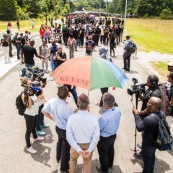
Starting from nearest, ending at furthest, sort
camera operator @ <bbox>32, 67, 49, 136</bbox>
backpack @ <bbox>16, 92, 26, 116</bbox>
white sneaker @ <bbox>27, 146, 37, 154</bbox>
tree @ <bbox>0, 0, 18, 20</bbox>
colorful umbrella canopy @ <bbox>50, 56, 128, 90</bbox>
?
1. colorful umbrella canopy @ <bbox>50, 56, 128, 90</bbox>
2. backpack @ <bbox>16, 92, 26, 116</bbox>
3. white sneaker @ <bbox>27, 146, 37, 154</bbox>
4. camera operator @ <bbox>32, 67, 49, 136</bbox>
5. tree @ <bbox>0, 0, 18, 20</bbox>

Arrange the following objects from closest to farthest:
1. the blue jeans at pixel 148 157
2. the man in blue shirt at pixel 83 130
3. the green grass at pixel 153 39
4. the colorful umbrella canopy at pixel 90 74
→ 1. the man in blue shirt at pixel 83 130
2. the blue jeans at pixel 148 157
3. the colorful umbrella canopy at pixel 90 74
4. the green grass at pixel 153 39

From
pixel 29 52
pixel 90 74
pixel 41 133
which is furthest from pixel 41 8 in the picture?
pixel 90 74

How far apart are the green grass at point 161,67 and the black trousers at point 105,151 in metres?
9.62

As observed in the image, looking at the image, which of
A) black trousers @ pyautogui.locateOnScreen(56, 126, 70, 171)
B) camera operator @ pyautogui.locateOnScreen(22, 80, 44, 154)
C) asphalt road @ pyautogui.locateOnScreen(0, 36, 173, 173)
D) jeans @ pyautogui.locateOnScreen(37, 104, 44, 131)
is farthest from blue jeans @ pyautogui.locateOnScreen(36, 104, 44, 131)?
black trousers @ pyautogui.locateOnScreen(56, 126, 70, 171)

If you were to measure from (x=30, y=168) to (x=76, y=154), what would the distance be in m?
1.48

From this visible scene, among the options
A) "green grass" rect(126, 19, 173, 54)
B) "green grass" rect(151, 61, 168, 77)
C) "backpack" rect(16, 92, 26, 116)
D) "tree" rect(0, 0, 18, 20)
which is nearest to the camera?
"backpack" rect(16, 92, 26, 116)

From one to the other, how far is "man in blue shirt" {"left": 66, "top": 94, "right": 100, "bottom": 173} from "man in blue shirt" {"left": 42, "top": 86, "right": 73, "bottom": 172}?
524 mm

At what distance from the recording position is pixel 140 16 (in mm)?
103500

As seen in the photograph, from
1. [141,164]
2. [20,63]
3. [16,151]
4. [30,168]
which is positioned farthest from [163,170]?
[20,63]

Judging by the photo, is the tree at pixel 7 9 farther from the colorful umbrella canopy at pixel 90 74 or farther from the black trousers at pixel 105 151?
the black trousers at pixel 105 151

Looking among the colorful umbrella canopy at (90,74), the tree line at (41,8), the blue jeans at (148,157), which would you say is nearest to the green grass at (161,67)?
the colorful umbrella canopy at (90,74)

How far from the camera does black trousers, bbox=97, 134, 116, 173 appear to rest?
4923mm

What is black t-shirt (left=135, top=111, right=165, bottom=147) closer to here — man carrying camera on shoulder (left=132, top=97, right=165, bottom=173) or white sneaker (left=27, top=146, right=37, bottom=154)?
man carrying camera on shoulder (left=132, top=97, right=165, bottom=173)

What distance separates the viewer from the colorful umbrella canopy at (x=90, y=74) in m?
4.99
